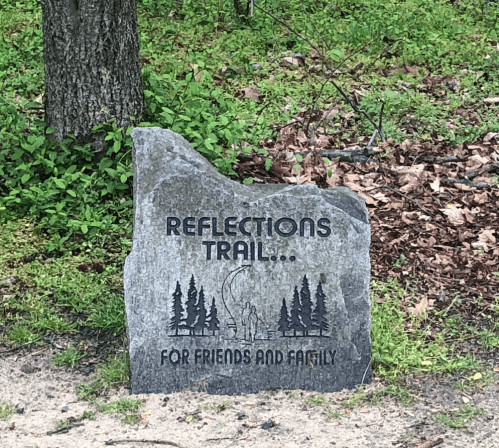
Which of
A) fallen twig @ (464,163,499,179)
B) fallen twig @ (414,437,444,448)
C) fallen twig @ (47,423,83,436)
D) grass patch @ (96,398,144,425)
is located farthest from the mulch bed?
fallen twig @ (47,423,83,436)

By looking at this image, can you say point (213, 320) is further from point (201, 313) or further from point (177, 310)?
point (177, 310)

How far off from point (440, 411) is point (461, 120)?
3594 mm

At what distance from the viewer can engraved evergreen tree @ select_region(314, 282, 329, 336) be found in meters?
4.36

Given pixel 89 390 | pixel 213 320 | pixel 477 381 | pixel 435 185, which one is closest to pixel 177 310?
pixel 213 320

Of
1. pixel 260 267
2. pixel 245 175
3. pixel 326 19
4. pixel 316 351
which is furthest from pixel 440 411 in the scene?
pixel 326 19

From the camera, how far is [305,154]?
21.7 feet

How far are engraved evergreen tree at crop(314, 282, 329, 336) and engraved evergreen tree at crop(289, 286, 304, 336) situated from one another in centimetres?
8

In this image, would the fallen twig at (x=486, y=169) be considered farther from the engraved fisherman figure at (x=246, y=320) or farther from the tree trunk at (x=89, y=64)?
the engraved fisherman figure at (x=246, y=320)

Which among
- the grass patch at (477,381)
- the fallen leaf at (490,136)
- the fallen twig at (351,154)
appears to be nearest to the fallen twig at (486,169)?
the fallen leaf at (490,136)

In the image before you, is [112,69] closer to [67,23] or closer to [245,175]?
[67,23]

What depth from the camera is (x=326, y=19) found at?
8.79 m

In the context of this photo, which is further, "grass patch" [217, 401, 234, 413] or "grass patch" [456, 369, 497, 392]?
"grass patch" [456, 369, 497, 392]

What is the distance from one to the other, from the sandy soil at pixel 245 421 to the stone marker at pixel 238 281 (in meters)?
0.14

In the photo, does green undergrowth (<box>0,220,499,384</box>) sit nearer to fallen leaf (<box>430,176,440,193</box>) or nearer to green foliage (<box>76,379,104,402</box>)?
green foliage (<box>76,379,104,402</box>)
